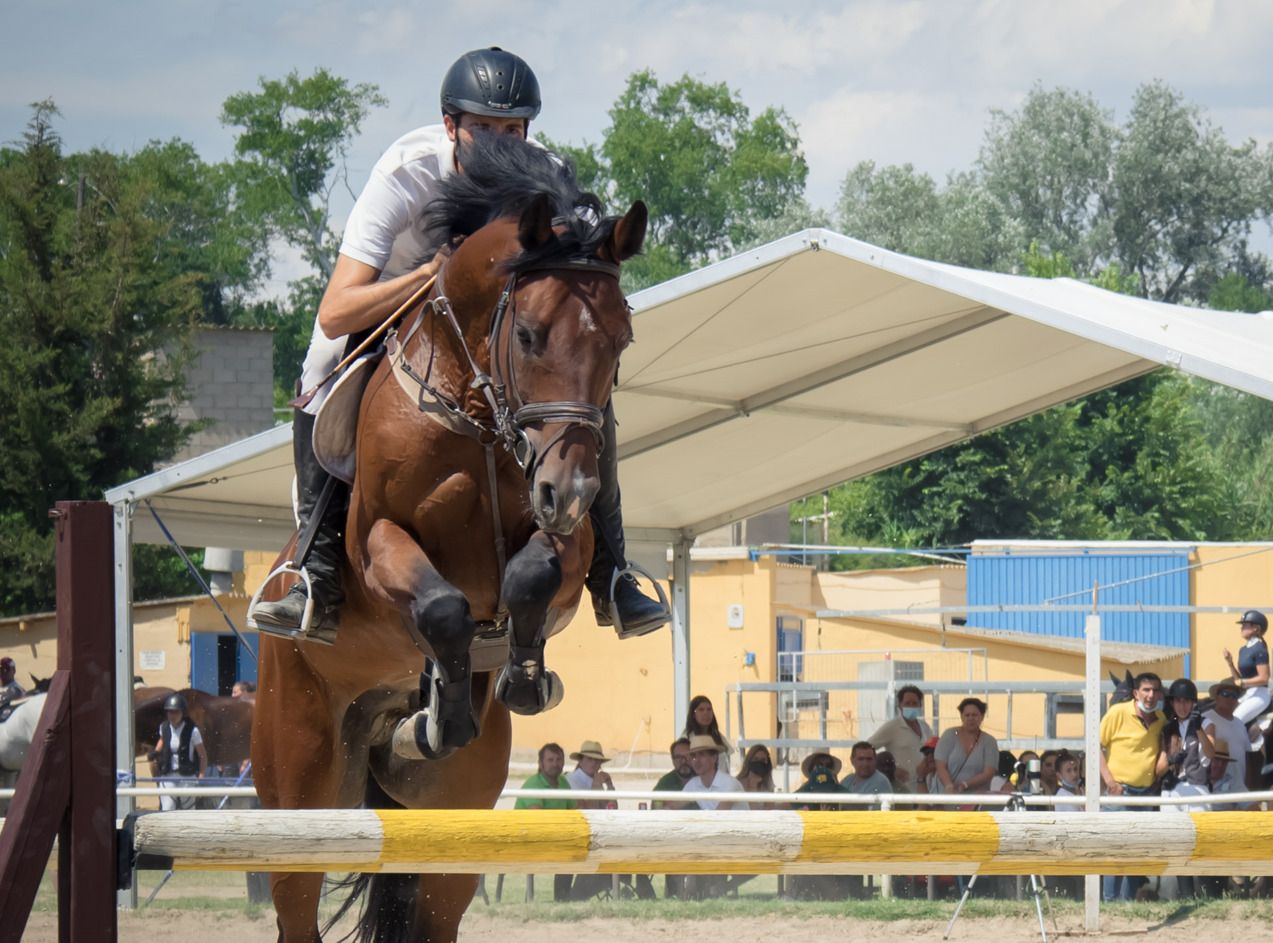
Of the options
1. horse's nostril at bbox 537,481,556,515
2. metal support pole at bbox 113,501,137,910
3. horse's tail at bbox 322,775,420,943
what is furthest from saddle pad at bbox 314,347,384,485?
metal support pole at bbox 113,501,137,910

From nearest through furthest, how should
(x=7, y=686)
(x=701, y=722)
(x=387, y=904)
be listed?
(x=387, y=904)
(x=701, y=722)
(x=7, y=686)

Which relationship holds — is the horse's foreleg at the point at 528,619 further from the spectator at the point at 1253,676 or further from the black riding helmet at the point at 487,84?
the spectator at the point at 1253,676

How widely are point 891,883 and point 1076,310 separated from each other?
3.99 metres

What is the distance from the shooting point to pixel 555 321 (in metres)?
3.76

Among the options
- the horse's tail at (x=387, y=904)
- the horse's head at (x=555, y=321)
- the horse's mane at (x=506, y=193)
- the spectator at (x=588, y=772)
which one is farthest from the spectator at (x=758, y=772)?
the horse's head at (x=555, y=321)

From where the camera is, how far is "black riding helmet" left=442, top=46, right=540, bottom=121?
14.3 feet

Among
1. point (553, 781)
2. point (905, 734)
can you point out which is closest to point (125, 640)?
point (553, 781)

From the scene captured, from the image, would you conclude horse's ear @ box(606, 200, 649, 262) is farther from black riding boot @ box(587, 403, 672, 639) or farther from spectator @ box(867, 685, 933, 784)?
spectator @ box(867, 685, 933, 784)

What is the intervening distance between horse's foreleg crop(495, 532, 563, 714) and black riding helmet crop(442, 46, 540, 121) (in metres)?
1.28

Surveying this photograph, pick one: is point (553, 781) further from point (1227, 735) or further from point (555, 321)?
point (555, 321)

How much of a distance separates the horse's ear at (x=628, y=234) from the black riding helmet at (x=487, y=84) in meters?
0.66

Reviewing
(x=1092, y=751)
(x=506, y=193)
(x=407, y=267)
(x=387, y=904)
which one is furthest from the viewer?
(x=1092, y=751)

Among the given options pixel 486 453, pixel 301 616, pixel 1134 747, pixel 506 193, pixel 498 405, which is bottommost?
pixel 1134 747

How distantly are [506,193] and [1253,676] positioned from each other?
785 centimetres
